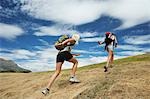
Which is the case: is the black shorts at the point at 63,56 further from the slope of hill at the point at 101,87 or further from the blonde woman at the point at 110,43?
the blonde woman at the point at 110,43

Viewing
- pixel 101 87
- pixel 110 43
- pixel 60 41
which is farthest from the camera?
pixel 110 43

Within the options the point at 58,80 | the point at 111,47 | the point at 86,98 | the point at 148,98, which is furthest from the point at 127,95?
the point at 58,80

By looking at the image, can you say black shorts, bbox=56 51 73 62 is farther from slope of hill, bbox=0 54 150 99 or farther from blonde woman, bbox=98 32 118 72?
blonde woman, bbox=98 32 118 72

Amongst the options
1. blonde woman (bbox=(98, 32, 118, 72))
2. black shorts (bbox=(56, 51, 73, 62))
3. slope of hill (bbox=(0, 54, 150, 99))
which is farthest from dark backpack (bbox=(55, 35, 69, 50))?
blonde woman (bbox=(98, 32, 118, 72))

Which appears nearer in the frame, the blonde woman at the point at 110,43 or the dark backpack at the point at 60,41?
the dark backpack at the point at 60,41

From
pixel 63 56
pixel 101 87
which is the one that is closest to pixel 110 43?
pixel 101 87

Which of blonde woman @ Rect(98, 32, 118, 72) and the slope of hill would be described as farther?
blonde woman @ Rect(98, 32, 118, 72)

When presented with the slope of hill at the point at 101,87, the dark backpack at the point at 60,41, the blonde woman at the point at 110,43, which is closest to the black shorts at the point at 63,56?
the dark backpack at the point at 60,41

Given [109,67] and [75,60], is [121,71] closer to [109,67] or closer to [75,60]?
[109,67]

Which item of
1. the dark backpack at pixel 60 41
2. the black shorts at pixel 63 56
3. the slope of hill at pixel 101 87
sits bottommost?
the slope of hill at pixel 101 87

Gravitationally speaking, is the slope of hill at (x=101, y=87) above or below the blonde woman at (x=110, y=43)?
below

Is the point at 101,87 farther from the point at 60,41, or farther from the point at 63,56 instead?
the point at 60,41

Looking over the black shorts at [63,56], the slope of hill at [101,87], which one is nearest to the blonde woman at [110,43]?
the slope of hill at [101,87]

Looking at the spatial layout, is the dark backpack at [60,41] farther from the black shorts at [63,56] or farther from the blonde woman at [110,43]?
the blonde woman at [110,43]
